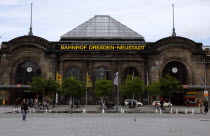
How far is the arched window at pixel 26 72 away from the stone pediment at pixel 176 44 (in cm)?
2817

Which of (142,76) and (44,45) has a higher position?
(44,45)

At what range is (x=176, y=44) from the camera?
7481 centimetres

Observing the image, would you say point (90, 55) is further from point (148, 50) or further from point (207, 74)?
point (207, 74)

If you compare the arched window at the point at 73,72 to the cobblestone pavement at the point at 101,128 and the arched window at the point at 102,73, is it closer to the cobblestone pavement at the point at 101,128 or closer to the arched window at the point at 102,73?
the arched window at the point at 102,73

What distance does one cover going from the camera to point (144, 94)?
244 feet

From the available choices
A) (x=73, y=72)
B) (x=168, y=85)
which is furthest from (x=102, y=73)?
(x=168, y=85)

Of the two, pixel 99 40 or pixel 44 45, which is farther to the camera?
pixel 99 40

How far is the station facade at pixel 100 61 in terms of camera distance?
74750 millimetres

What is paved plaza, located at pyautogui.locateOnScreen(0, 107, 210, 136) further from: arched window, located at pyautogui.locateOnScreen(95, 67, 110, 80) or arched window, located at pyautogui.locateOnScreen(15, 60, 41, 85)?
arched window, located at pyautogui.locateOnScreen(15, 60, 41, 85)

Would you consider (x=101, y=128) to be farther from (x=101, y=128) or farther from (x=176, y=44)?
(x=176, y=44)

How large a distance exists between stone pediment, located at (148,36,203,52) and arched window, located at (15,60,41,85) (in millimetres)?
28165

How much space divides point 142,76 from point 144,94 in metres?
4.46

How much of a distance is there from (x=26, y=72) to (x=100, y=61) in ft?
58.7

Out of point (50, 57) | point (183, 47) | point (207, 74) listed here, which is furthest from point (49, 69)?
point (207, 74)
